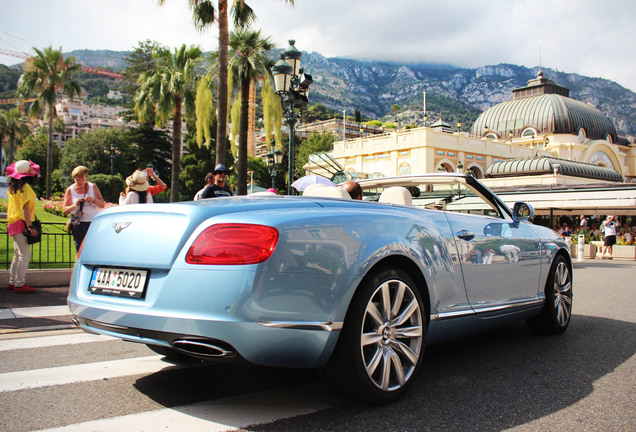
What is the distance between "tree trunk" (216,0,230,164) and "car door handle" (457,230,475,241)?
12541 millimetres

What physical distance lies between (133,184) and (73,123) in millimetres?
188992

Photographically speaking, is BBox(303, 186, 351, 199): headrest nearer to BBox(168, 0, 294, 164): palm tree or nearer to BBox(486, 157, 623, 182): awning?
BBox(168, 0, 294, 164): palm tree

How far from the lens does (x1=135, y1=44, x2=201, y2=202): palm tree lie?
29.2 m

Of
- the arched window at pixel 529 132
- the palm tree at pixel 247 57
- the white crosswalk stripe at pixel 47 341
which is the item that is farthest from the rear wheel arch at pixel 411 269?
the arched window at pixel 529 132

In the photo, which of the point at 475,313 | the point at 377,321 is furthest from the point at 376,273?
the point at 475,313

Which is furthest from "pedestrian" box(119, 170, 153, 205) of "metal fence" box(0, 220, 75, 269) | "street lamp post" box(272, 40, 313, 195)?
"street lamp post" box(272, 40, 313, 195)

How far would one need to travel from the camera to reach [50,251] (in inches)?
400

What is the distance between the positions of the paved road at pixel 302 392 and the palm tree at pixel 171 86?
2548 cm

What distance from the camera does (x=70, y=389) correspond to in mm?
3361

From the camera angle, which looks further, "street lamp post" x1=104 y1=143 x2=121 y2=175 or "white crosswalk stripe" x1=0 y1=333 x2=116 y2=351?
"street lamp post" x1=104 y1=143 x2=121 y2=175

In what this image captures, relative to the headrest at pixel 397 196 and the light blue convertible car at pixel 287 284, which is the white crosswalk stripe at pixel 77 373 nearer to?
the light blue convertible car at pixel 287 284

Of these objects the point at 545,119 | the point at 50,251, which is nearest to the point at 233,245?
the point at 50,251

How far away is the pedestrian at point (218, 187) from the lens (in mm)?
8086

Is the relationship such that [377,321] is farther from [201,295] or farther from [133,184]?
[133,184]
